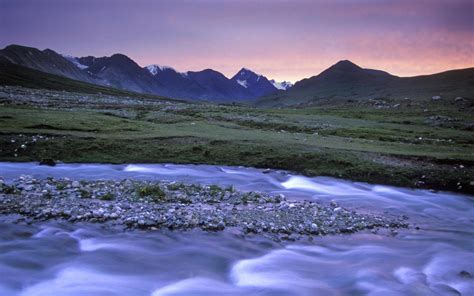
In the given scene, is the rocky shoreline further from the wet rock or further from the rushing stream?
the wet rock

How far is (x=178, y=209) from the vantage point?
660 inches

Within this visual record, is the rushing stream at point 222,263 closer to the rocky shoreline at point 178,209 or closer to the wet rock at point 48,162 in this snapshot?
the rocky shoreline at point 178,209

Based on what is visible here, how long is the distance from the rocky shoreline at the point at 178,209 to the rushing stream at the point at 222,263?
655mm

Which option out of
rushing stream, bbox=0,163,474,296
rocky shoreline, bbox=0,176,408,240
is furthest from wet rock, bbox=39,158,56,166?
rushing stream, bbox=0,163,474,296

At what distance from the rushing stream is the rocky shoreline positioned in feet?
2.15

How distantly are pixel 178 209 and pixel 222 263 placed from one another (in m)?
4.29

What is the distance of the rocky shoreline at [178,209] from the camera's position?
1539 cm

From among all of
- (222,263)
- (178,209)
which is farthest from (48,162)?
(222,263)

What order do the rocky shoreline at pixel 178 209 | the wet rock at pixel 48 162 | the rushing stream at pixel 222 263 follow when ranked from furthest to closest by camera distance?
the wet rock at pixel 48 162 → the rocky shoreline at pixel 178 209 → the rushing stream at pixel 222 263

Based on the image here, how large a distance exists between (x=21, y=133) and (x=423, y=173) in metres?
29.8

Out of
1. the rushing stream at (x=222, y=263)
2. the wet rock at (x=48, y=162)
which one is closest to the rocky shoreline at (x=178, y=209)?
the rushing stream at (x=222, y=263)

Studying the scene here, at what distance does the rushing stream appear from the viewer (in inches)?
457

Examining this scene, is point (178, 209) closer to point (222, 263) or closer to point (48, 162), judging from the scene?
point (222, 263)

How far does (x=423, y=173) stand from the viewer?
26891mm
